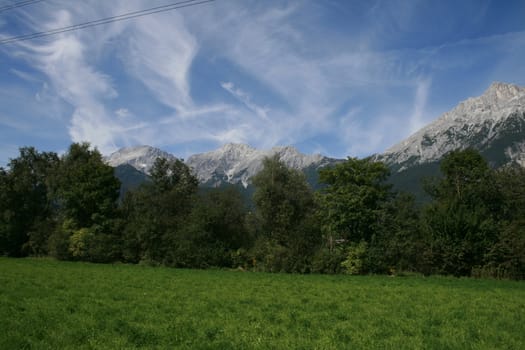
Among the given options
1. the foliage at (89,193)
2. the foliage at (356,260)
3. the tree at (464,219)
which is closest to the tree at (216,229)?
the foliage at (89,193)

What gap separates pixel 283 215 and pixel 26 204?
151ft

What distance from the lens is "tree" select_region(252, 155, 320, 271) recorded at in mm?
46062

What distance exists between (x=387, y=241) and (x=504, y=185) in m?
15.0

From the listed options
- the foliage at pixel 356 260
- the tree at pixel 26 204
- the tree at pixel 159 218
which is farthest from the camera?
the tree at pixel 26 204

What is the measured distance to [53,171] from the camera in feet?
230

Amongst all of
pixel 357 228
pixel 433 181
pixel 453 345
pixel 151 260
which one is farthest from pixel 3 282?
pixel 433 181

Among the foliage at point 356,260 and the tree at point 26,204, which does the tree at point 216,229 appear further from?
the tree at point 26,204

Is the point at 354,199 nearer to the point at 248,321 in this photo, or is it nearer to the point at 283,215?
the point at 283,215

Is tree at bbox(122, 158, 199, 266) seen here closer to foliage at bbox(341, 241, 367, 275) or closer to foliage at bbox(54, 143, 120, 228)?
foliage at bbox(54, 143, 120, 228)

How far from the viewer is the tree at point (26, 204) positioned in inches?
2479

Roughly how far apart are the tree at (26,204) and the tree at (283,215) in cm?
3567

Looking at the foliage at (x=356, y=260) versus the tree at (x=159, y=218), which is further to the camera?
the tree at (x=159, y=218)

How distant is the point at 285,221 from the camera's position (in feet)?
172

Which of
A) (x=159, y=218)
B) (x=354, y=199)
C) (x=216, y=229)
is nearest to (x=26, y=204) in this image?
(x=159, y=218)
